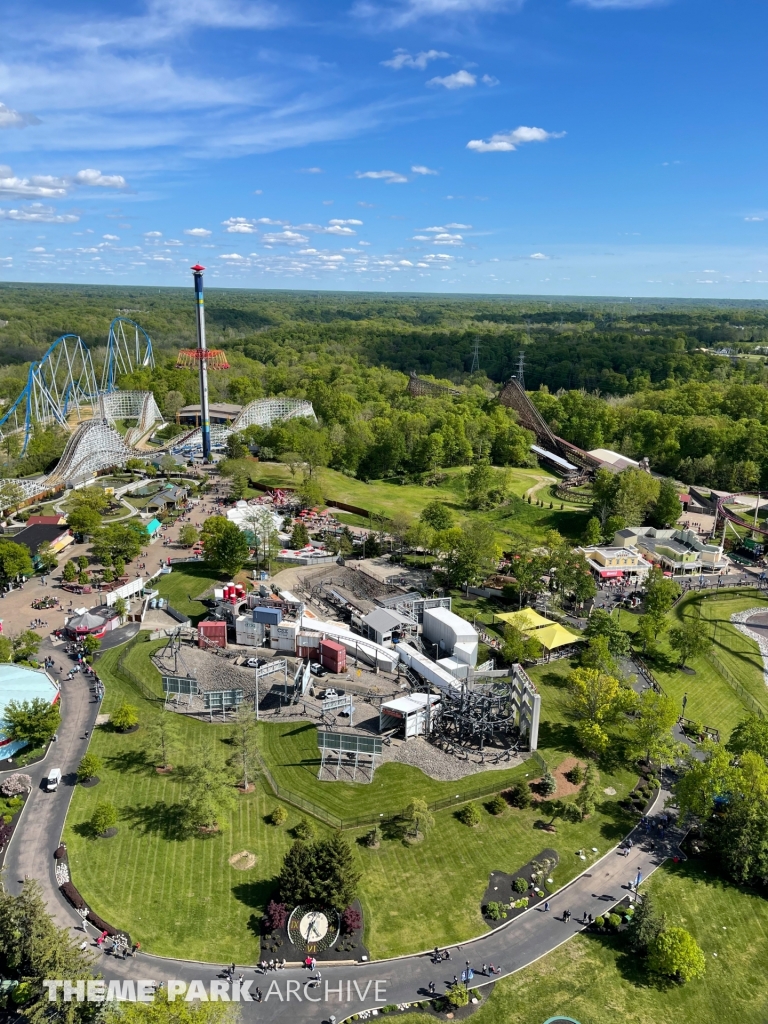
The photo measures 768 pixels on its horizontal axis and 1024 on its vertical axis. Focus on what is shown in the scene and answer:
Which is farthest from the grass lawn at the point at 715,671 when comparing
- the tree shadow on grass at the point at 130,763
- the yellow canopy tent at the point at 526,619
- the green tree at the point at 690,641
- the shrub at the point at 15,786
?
the shrub at the point at 15,786

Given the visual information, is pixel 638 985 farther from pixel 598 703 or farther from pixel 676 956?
pixel 598 703

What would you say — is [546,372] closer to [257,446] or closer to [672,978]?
[257,446]

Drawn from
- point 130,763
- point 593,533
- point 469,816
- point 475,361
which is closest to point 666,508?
point 593,533

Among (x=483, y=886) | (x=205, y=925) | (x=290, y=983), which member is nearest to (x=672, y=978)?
(x=483, y=886)

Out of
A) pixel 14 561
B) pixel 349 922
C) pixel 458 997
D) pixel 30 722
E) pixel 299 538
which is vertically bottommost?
pixel 458 997

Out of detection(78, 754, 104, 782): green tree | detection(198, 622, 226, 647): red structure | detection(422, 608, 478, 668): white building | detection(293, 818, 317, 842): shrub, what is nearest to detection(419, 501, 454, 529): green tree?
detection(422, 608, 478, 668): white building

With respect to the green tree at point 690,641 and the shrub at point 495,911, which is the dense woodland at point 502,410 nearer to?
the green tree at point 690,641
